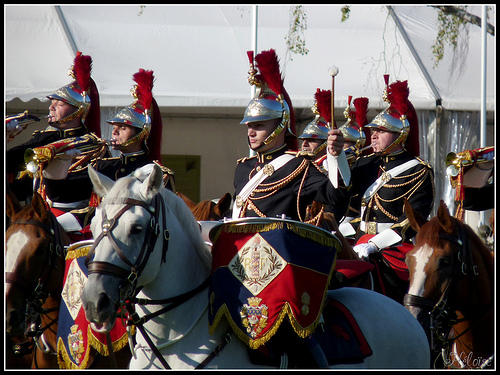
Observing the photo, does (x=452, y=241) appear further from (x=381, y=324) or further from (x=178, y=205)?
(x=178, y=205)

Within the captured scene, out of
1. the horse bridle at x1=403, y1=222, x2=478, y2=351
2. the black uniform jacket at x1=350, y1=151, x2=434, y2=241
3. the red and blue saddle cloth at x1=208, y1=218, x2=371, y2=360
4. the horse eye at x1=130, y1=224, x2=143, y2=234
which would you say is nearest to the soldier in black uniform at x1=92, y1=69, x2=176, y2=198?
the black uniform jacket at x1=350, y1=151, x2=434, y2=241

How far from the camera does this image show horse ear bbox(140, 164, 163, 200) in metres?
3.92

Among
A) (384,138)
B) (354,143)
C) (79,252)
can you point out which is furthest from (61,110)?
(354,143)

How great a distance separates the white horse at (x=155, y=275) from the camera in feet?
12.0

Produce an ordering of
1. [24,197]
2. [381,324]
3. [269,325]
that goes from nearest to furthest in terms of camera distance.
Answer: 1. [269,325]
2. [381,324]
3. [24,197]

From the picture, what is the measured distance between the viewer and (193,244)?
425 centimetres

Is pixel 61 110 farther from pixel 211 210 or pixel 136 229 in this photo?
pixel 136 229

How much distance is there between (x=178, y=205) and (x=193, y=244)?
0.78 feet

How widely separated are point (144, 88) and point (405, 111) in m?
2.85

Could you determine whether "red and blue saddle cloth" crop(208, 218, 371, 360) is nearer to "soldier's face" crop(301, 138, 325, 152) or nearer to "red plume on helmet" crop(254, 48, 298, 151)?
"red plume on helmet" crop(254, 48, 298, 151)

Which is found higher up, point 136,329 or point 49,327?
point 136,329

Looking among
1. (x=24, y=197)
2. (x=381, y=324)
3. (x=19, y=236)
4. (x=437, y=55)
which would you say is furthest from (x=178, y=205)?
(x=437, y=55)

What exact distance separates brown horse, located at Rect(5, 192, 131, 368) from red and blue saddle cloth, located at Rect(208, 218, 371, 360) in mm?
1843

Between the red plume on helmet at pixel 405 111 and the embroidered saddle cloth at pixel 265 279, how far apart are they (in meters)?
4.24
